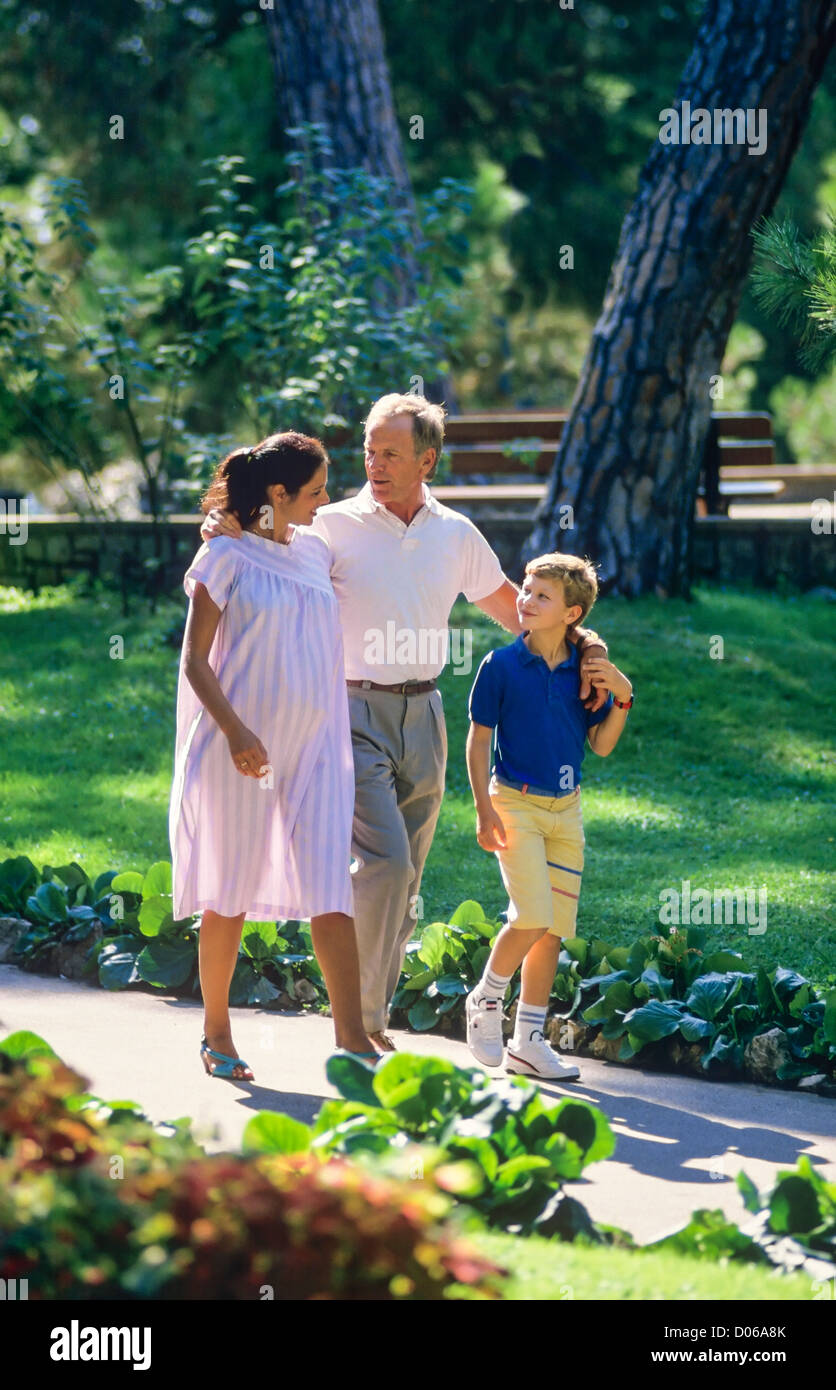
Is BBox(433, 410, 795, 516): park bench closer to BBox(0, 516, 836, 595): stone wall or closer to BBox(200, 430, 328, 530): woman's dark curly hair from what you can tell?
BBox(0, 516, 836, 595): stone wall

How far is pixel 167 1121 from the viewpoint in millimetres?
4055

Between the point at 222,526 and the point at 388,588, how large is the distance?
0.56m

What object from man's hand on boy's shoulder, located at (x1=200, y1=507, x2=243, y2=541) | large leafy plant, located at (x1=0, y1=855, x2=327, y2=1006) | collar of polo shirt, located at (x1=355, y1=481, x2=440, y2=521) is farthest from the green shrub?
large leafy plant, located at (x1=0, y1=855, x2=327, y2=1006)

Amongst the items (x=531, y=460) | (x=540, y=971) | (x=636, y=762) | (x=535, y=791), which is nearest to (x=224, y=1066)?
(x=540, y=971)

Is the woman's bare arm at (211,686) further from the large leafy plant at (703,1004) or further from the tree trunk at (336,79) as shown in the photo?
the tree trunk at (336,79)

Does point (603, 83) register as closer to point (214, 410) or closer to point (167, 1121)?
point (214, 410)

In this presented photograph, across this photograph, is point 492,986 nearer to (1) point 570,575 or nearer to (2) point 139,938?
(1) point 570,575

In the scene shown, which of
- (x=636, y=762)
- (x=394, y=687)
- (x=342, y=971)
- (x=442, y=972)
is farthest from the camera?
(x=636, y=762)

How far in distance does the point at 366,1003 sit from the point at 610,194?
15048 mm

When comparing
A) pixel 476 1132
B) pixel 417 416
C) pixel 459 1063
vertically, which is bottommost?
pixel 459 1063

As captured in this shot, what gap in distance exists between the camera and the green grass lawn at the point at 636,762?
21.8 ft

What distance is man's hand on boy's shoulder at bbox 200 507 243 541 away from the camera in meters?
4.76

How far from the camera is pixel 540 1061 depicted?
4984mm

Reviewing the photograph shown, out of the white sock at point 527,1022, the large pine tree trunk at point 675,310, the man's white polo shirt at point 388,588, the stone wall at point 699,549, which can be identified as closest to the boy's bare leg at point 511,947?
the white sock at point 527,1022
